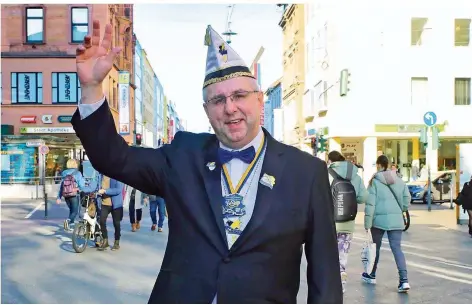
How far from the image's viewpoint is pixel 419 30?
105ft

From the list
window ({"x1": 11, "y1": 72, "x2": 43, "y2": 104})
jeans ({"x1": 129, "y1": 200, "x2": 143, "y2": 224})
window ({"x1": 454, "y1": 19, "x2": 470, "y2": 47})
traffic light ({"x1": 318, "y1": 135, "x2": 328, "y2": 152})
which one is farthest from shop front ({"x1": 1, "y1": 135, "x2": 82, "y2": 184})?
window ({"x1": 454, "y1": 19, "x2": 470, "y2": 47})

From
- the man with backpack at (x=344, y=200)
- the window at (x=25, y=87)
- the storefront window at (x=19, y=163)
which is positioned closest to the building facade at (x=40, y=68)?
the window at (x=25, y=87)

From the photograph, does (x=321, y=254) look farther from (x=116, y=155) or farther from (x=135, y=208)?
(x=135, y=208)

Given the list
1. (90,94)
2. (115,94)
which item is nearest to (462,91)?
(115,94)

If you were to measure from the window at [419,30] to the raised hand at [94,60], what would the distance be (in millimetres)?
31537

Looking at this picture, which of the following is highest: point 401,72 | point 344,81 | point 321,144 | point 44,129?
point 401,72

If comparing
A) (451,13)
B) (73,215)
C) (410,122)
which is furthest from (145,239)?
(451,13)

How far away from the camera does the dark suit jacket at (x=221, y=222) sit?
241 cm

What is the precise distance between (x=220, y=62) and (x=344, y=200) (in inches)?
215

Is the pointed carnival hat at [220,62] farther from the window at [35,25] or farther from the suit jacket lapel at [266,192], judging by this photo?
the window at [35,25]

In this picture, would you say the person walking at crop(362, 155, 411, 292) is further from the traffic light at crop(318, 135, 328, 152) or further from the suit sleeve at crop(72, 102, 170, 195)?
the traffic light at crop(318, 135, 328, 152)

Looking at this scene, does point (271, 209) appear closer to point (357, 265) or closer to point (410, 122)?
point (357, 265)

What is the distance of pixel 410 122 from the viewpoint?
105ft

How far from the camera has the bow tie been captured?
102 inches
